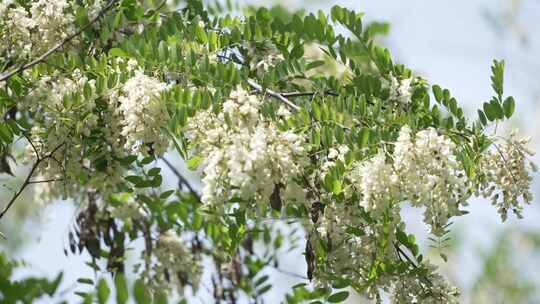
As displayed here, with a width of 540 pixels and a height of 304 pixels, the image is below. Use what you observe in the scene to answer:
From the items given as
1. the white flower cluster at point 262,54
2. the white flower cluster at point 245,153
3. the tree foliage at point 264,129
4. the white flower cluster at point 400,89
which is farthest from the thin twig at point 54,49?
the white flower cluster at point 400,89

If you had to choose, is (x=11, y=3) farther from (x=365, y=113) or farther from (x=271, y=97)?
(x=365, y=113)

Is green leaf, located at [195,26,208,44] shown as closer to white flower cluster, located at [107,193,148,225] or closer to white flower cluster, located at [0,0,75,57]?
white flower cluster, located at [0,0,75,57]

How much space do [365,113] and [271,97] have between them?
391 mm

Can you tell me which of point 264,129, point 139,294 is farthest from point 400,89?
point 139,294

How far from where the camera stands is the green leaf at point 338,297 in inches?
139

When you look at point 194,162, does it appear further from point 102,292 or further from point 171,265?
point 171,265

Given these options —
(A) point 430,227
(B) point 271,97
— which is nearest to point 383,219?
(A) point 430,227

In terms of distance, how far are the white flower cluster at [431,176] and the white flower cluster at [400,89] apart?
0.44 metres

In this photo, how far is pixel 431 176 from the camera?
2.96 metres

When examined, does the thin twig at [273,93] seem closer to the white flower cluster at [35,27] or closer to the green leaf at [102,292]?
the white flower cluster at [35,27]

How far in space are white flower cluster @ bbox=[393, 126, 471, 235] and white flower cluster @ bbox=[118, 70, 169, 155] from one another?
0.88 metres

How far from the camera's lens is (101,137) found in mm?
3510

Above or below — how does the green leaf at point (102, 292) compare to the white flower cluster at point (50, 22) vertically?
below

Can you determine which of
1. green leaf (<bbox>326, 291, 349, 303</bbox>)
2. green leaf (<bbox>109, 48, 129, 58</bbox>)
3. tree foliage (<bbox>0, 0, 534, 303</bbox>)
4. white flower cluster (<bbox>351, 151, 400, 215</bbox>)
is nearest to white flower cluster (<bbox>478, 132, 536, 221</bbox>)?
tree foliage (<bbox>0, 0, 534, 303</bbox>)
